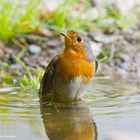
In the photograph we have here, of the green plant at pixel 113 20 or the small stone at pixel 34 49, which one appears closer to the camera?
the small stone at pixel 34 49

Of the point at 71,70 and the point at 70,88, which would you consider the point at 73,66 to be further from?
the point at 70,88

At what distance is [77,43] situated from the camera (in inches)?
220

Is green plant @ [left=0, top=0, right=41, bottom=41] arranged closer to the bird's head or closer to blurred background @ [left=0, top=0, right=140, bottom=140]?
blurred background @ [left=0, top=0, right=140, bottom=140]

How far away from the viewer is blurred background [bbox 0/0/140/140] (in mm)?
5344

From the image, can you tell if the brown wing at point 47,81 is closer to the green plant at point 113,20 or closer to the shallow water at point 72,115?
the shallow water at point 72,115

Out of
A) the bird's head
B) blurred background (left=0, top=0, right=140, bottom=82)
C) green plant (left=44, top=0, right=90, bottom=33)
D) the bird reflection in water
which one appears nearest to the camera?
the bird reflection in water

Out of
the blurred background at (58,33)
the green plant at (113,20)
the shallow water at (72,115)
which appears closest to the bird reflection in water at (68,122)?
the shallow water at (72,115)

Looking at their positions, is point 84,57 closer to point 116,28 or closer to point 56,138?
point 56,138

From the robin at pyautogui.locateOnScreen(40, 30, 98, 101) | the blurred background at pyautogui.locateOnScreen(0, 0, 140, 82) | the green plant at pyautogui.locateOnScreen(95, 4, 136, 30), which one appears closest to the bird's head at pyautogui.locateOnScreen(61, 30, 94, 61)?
the robin at pyautogui.locateOnScreen(40, 30, 98, 101)

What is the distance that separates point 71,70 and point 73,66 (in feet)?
0.13

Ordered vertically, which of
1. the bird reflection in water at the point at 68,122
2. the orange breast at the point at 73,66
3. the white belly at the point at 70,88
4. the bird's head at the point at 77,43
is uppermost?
the bird's head at the point at 77,43

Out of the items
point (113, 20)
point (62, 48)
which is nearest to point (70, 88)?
point (62, 48)

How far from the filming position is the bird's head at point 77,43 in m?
5.55

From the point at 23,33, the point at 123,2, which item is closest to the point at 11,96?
the point at 23,33
